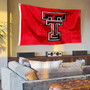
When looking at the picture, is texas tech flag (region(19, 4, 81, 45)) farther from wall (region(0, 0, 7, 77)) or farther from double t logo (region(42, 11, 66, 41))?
wall (region(0, 0, 7, 77))

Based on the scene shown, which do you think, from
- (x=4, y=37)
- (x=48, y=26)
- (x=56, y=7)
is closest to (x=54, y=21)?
(x=48, y=26)

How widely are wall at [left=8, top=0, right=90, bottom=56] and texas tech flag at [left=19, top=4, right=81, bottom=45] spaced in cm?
14

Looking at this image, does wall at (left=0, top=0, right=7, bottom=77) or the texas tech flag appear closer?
wall at (left=0, top=0, right=7, bottom=77)

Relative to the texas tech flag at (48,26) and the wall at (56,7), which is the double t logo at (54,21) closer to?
the texas tech flag at (48,26)

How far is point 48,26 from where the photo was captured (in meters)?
5.78

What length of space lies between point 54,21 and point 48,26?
26 cm

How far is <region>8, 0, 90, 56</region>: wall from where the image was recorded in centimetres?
534

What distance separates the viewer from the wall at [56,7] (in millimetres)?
5336

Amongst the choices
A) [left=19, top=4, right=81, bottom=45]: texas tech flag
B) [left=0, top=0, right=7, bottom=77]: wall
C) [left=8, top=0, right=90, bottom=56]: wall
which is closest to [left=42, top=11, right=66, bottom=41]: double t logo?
[left=19, top=4, right=81, bottom=45]: texas tech flag

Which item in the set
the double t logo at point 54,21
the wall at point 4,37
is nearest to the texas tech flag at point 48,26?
the double t logo at point 54,21

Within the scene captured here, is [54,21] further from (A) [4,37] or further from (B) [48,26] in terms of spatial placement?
(A) [4,37]

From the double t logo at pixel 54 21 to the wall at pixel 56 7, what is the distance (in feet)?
0.80

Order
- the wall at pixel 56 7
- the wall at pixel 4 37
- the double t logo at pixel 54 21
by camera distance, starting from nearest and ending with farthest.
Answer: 1. the wall at pixel 4 37
2. the wall at pixel 56 7
3. the double t logo at pixel 54 21

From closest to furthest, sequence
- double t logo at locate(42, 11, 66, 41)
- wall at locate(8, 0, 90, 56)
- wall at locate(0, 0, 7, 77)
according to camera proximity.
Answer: wall at locate(0, 0, 7, 77) → wall at locate(8, 0, 90, 56) → double t logo at locate(42, 11, 66, 41)
